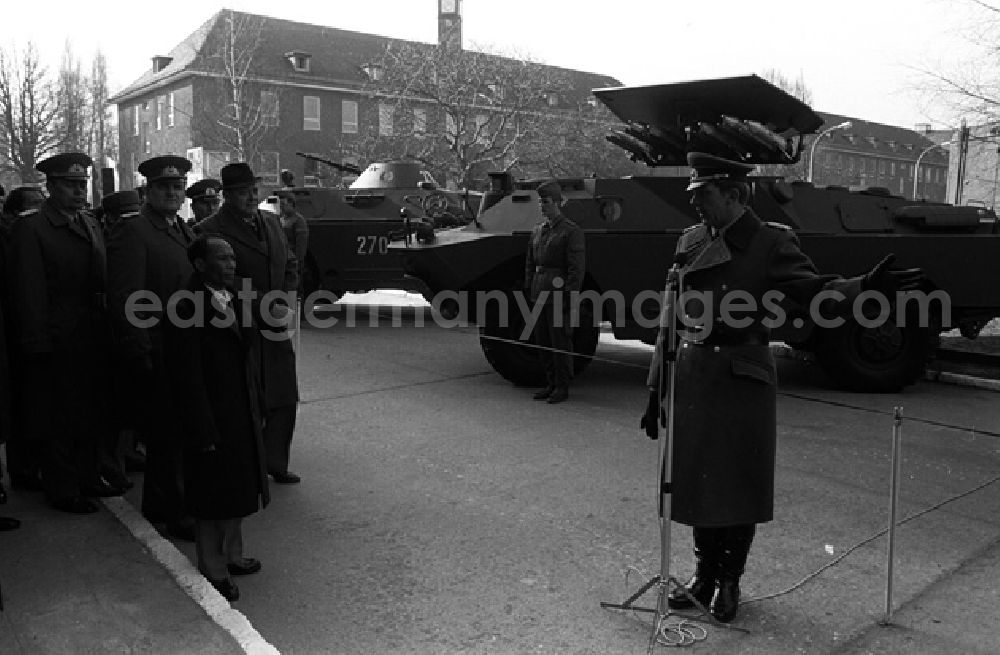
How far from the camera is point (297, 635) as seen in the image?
12.9 ft

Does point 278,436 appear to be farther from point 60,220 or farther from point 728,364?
point 728,364

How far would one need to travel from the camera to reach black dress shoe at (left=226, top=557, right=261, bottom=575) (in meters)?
4.52

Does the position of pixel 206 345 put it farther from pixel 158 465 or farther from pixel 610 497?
pixel 610 497

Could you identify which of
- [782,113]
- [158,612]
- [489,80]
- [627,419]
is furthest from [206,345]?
[489,80]

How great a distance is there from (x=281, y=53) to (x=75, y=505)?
46053mm

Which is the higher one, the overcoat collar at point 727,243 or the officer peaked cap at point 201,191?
the officer peaked cap at point 201,191

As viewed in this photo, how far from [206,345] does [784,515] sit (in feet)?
10.7

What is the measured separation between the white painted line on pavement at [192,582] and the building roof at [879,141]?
269 feet

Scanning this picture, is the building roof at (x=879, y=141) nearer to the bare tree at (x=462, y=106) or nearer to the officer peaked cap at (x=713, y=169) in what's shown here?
the bare tree at (x=462, y=106)

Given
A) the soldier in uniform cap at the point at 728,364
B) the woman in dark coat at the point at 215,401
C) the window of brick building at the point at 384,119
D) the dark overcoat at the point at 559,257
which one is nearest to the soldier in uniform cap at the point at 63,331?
the woman in dark coat at the point at 215,401

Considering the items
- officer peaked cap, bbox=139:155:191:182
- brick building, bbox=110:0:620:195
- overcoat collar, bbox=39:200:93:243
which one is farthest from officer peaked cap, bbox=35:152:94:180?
brick building, bbox=110:0:620:195

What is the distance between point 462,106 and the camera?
3319cm

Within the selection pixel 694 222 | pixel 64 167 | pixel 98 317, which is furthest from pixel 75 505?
pixel 694 222

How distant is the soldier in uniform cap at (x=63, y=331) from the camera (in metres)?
5.18
